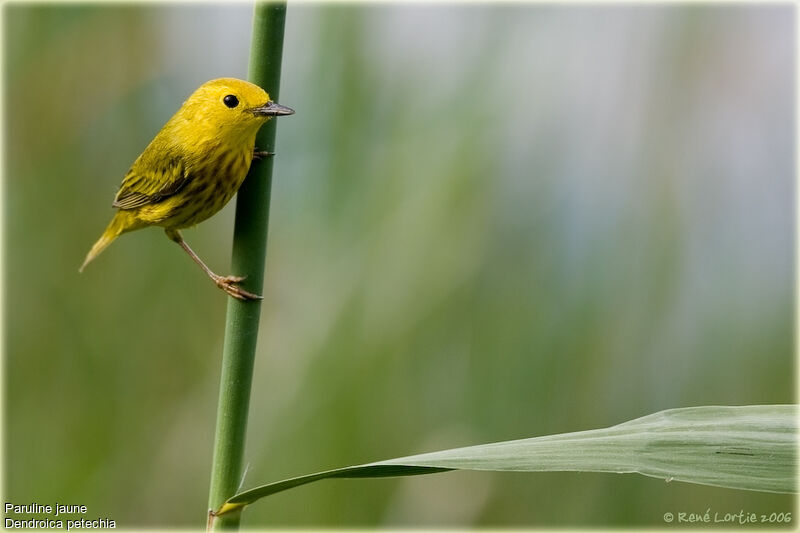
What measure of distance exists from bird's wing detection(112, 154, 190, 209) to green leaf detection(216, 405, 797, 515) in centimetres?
129

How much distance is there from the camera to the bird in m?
1.90

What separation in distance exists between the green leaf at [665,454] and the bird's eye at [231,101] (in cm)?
104

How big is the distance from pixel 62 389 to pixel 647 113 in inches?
97.2

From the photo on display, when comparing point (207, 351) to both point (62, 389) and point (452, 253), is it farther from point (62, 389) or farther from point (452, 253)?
point (452, 253)

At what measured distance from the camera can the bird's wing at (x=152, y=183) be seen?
2.25 meters

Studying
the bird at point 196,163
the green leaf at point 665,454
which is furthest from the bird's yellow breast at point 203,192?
the green leaf at point 665,454

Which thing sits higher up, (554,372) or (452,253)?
(452,253)

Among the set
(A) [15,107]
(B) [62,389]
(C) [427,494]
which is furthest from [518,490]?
(A) [15,107]

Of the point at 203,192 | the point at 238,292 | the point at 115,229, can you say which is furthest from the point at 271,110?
the point at 115,229

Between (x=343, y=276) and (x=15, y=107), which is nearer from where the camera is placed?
(x=343, y=276)

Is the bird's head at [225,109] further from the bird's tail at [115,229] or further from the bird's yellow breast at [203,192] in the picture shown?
the bird's tail at [115,229]

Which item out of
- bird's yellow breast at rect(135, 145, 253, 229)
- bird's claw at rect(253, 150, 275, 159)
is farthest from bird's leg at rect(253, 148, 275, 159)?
bird's yellow breast at rect(135, 145, 253, 229)

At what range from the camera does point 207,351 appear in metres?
3.17

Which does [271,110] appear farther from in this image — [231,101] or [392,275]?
[392,275]
